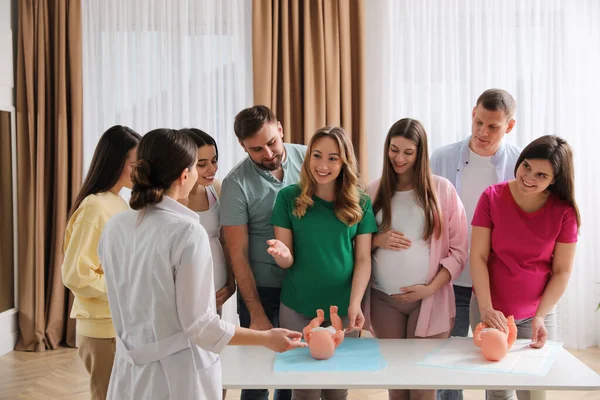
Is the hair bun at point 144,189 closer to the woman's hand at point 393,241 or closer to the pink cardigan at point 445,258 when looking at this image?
the woman's hand at point 393,241

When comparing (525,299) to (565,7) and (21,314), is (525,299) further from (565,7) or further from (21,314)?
(21,314)

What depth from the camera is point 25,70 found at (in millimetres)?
4531

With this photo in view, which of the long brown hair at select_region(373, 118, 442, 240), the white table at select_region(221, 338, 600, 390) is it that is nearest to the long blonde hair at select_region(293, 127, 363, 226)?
the long brown hair at select_region(373, 118, 442, 240)

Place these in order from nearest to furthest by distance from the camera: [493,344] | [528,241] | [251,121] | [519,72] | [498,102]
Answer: [493,344] < [528,241] < [251,121] < [498,102] < [519,72]

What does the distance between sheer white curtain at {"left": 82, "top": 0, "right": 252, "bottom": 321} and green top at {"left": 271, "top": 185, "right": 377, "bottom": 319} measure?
2.28 metres

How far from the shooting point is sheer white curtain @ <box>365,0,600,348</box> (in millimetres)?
4406

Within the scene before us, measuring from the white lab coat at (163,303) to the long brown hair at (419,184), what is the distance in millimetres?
1005

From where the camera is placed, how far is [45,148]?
4617mm

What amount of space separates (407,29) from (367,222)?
8.31 feet

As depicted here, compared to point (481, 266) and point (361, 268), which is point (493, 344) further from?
point (361, 268)

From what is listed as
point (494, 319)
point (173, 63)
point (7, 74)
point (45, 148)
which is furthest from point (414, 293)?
point (7, 74)

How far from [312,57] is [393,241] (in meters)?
2.40

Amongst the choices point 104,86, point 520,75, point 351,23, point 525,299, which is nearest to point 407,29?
point 351,23

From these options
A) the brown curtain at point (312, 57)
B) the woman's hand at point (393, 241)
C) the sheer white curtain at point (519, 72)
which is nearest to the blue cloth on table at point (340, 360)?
the woman's hand at point (393, 241)
